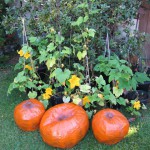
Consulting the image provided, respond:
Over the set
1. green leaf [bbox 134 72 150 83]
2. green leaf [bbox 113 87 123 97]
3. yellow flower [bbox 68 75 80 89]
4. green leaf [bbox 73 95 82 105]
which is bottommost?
green leaf [bbox 73 95 82 105]

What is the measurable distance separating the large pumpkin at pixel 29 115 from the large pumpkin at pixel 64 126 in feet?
0.44

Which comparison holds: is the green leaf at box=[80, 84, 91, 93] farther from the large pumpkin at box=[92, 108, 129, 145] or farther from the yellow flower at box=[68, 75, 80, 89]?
the large pumpkin at box=[92, 108, 129, 145]

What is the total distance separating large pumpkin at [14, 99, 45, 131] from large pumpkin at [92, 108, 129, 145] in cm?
63

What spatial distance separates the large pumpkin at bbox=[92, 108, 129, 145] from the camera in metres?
2.38

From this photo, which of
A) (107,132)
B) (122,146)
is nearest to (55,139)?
(107,132)

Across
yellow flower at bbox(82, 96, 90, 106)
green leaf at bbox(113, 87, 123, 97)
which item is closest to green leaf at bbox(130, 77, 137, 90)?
green leaf at bbox(113, 87, 123, 97)

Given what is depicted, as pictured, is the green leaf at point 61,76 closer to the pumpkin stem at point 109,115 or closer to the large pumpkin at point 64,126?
the large pumpkin at point 64,126

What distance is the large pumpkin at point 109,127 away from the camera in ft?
7.80

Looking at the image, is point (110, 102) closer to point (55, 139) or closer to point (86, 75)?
point (86, 75)

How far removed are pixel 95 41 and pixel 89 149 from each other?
129 cm

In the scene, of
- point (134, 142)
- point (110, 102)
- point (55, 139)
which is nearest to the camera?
point (55, 139)

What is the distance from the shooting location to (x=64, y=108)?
2.56m

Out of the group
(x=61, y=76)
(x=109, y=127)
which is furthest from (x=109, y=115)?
(x=61, y=76)

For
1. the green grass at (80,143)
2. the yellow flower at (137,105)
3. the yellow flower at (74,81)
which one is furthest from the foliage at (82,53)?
the green grass at (80,143)
